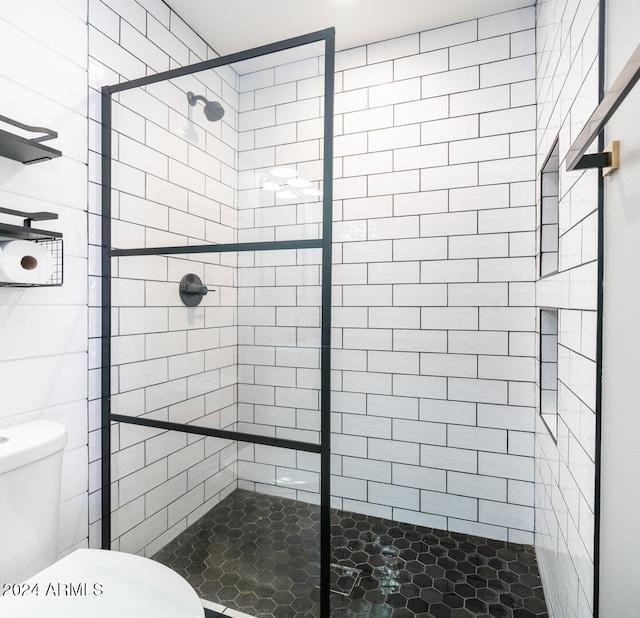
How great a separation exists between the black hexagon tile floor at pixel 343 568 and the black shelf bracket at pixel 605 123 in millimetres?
1229

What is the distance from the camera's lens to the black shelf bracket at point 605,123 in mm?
520

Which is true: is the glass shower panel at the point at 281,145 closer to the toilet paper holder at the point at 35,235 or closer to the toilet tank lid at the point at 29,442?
the toilet paper holder at the point at 35,235

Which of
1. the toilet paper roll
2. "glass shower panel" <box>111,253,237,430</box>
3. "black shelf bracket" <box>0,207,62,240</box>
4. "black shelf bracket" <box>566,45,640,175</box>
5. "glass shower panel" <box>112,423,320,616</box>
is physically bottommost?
"glass shower panel" <box>112,423,320,616</box>

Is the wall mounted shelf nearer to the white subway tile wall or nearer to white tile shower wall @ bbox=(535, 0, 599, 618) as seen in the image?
the white subway tile wall

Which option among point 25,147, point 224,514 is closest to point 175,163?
point 25,147

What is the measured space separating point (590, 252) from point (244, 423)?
1.18 m

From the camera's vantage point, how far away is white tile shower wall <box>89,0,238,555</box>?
1.43m

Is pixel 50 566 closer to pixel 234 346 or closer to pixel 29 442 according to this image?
pixel 29 442

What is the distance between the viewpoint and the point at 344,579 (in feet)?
5.69

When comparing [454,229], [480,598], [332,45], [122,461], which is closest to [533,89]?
[454,229]

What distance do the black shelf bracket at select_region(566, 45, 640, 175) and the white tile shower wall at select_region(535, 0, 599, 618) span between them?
0.16 meters

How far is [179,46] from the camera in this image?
1960 mm

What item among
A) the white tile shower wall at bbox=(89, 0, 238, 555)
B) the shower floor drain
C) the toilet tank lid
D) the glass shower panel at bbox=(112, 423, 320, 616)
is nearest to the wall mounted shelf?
the white tile shower wall at bbox=(89, 0, 238, 555)

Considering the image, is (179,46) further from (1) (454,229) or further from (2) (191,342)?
(1) (454,229)
